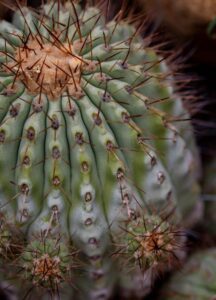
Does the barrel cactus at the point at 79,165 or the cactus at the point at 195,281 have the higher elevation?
the barrel cactus at the point at 79,165

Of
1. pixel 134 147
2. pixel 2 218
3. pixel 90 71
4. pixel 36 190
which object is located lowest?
pixel 2 218

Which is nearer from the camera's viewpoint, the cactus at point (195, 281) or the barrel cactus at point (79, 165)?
the barrel cactus at point (79, 165)

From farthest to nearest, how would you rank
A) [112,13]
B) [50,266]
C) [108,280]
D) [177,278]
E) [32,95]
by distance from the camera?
1. [112,13]
2. [177,278]
3. [108,280]
4. [32,95]
5. [50,266]

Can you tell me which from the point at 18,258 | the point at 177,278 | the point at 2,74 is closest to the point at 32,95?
the point at 2,74

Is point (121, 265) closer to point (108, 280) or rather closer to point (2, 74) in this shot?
point (108, 280)

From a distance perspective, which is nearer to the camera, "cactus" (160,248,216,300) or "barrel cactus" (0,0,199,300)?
"barrel cactus" (0,0,199,300)
